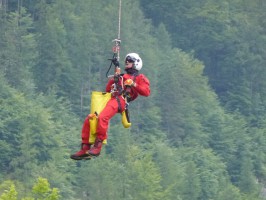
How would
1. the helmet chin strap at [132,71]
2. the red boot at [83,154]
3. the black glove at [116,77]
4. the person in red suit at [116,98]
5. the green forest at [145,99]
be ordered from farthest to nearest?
the green forest at [145,99] < the helmet chin strap at [132,71] < the black glove at [116,77] < the person in red suit at [116,98] < the red boot at [83,154]

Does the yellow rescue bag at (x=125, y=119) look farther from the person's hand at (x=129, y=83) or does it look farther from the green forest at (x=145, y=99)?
the green forest at (x=145, y=99)

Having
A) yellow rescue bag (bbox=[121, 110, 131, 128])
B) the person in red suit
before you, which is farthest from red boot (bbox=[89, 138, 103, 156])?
yellow rescue bag (bbox=[121, 110, 131, 128])

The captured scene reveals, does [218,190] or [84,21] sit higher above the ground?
[84,21]

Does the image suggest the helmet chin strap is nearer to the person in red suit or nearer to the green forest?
the person in red suit

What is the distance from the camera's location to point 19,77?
80625 mm

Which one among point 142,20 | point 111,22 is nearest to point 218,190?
point 111,22

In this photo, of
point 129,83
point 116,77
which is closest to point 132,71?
point 129,83

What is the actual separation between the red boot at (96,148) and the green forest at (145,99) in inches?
1648

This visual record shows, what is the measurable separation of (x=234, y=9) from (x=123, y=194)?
35.3 meters

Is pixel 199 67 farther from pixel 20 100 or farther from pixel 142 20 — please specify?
pixel 20 100

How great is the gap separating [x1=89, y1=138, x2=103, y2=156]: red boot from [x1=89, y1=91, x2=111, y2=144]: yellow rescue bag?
8cm

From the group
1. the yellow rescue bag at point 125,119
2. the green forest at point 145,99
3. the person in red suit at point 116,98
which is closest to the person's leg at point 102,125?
the person in red suit at point 116,98

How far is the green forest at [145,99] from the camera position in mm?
73312

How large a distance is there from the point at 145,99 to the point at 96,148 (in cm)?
6614
